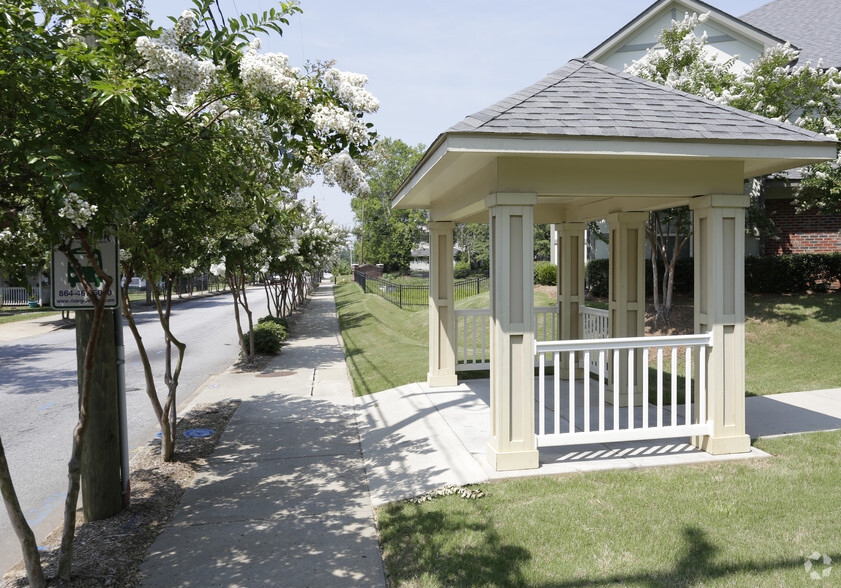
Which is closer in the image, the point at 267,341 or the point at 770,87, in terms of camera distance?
the point at 770,87

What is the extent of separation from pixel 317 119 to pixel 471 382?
6.33m

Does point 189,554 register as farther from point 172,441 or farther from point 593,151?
point 593,151

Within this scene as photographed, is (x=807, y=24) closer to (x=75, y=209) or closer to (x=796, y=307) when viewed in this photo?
(x=796, y=307)

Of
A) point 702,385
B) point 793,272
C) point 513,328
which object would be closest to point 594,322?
point 702,385

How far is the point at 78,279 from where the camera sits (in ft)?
14.6

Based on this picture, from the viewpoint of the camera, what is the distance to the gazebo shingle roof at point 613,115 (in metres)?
5.22

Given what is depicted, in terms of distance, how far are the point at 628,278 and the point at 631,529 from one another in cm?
434

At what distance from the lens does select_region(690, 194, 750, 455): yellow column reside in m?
5.88

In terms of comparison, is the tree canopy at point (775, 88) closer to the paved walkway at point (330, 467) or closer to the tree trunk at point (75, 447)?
the paved walkway at point (330, 467)

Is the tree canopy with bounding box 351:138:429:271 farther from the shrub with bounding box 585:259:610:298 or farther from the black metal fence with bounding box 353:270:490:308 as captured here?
the shrub with bounding box 585:259:610:298

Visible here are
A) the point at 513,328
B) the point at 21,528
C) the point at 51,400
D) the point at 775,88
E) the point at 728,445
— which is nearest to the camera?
the point at 21,528

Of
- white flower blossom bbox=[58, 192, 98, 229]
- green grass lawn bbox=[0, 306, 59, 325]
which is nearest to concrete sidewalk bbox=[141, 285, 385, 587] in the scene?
white flower blossom bbox=[58, 192, 98, 229]

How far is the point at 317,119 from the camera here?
179 inches

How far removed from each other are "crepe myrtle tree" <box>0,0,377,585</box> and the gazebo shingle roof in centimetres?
128
